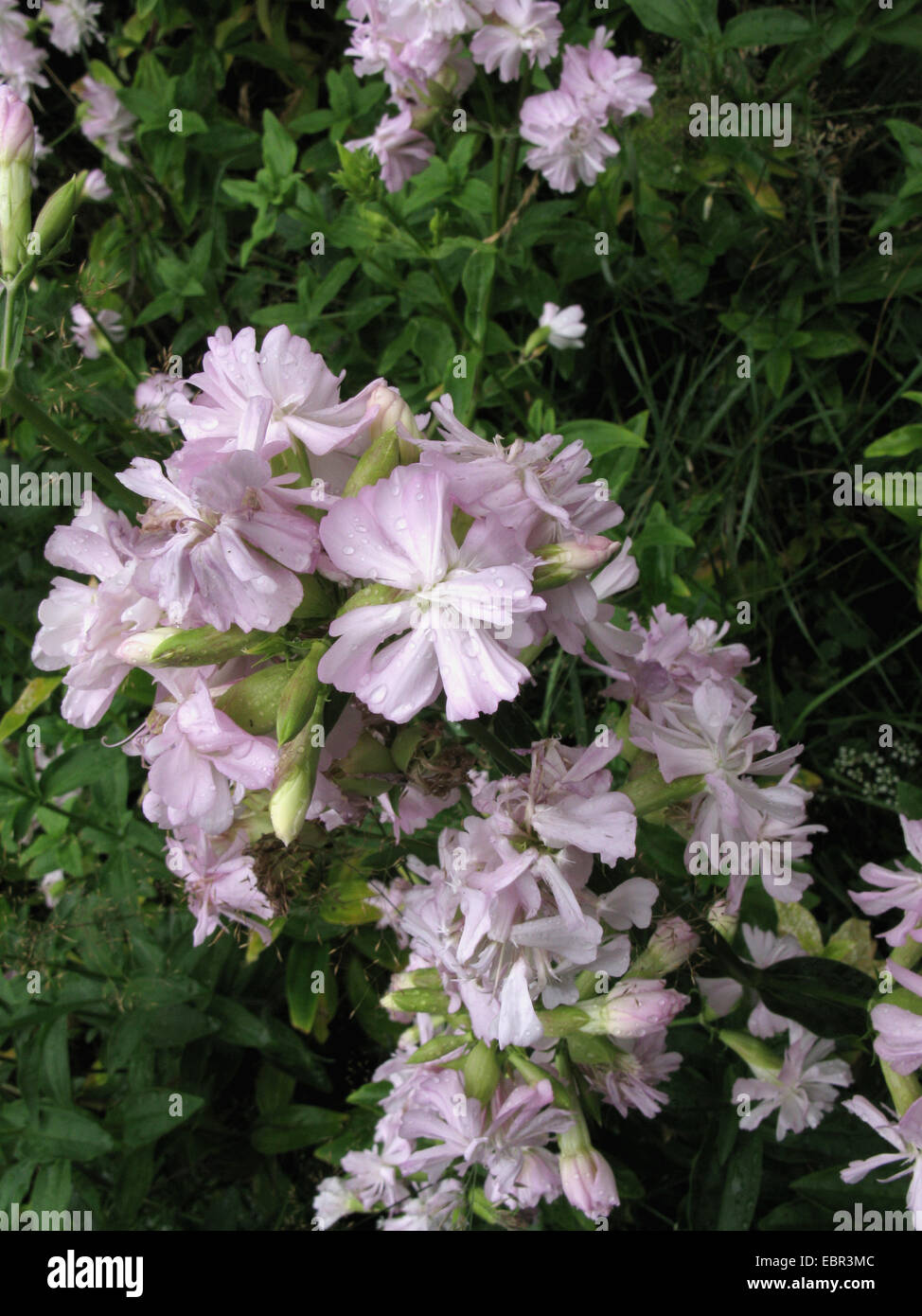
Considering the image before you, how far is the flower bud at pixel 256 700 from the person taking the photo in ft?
2.38

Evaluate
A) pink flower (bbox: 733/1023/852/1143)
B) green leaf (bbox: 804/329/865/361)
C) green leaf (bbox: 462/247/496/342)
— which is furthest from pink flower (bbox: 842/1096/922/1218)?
green leaf (bbox: 804/329/865/361)

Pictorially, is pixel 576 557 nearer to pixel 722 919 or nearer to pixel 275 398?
pixel 275 398

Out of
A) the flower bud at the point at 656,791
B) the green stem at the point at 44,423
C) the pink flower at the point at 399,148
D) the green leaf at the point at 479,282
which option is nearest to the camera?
the green stem at the point at 44,423

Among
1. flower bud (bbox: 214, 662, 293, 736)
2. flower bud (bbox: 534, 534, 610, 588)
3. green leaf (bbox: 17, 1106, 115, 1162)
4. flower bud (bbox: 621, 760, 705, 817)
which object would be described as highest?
flower bud (bbox: 534, 534, 610, 588)

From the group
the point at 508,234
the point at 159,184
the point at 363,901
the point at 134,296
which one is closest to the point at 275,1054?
the point at 363,901

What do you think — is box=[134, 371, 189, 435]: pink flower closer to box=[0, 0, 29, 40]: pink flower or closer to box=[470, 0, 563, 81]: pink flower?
box=[470, 0, 563, 81]: pink flower

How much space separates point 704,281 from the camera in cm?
177

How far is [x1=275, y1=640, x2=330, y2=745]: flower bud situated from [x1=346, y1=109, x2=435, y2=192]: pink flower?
1151 millimetres

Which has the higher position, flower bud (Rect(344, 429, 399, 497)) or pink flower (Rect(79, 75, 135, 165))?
pink flower (Rect(79, 75, 135, 165))

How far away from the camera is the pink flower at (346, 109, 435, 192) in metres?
1.61

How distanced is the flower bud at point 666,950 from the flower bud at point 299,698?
1.34 ft

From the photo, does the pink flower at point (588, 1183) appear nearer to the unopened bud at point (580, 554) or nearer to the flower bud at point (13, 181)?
the unopened bud at point (580, 554)

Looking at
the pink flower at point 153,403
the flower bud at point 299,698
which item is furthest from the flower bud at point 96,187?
the flower bud at point 299,698

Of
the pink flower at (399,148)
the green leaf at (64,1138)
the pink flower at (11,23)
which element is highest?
the pink flower at (11,23)
